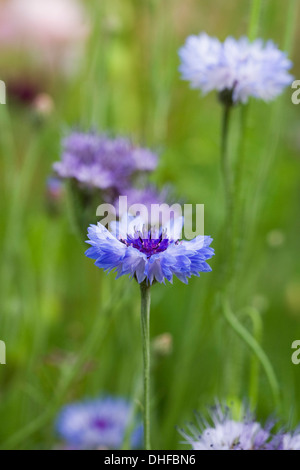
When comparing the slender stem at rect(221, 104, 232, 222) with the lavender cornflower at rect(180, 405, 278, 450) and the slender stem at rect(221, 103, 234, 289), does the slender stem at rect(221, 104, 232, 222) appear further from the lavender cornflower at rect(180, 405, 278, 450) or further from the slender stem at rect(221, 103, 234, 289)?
the lavender cornflower at rect(180, 405, 278, 450)

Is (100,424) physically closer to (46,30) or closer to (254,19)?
(254,19)

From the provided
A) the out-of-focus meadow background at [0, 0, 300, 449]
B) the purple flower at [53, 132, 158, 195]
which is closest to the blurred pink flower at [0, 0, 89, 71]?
the out-of-focus meadow background at [0, 0, 300, 449]

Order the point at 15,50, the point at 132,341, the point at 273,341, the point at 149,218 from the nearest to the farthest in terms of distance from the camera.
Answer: the point at 149,218, the point at 132,341, the point at 273,341, the point at 15,50

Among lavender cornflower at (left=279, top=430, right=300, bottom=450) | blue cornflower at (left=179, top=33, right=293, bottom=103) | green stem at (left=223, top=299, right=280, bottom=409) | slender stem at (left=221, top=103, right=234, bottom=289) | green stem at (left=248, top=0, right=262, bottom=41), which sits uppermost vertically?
green stem at (left=248, top=0, right=262, bottom=41)

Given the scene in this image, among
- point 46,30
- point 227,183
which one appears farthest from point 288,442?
point 46,30

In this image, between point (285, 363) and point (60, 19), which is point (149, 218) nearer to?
point (285, 363)

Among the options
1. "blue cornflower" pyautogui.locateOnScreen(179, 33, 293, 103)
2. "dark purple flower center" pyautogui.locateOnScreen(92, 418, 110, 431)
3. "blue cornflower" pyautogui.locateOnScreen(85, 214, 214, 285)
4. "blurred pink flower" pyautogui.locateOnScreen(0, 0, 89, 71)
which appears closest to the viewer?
"blue cornflower" pyautogui.locateOnScreen(85, 214, 214, 285)

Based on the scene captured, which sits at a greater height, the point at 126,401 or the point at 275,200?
the point at 275,200

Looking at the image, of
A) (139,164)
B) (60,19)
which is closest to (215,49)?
(139,164)
